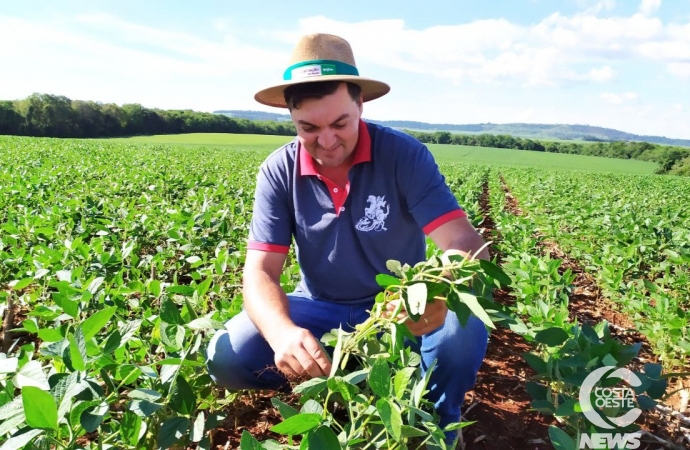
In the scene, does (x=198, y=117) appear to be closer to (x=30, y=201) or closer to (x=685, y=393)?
(x=30, y=201)

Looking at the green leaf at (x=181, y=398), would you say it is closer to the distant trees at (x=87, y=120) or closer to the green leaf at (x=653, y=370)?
the green leaf at (x=653, y=370)

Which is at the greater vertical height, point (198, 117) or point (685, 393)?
point (198, 117)

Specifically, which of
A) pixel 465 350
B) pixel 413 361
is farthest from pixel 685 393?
pixel 413 361

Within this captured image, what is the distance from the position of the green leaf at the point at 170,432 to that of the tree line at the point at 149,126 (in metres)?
49.2

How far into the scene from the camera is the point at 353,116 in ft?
6.25

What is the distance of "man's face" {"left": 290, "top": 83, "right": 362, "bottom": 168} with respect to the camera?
1.81 meters

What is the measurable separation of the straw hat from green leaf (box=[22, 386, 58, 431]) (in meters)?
1.26

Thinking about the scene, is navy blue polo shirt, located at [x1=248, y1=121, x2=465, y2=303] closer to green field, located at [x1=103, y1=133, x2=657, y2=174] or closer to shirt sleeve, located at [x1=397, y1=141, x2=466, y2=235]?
shirt sleeve, located at [x1=397, y1=141, x2=466, y2=235]

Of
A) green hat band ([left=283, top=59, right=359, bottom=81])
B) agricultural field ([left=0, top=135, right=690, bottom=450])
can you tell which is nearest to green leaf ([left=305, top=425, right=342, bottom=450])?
agricultural field ([left=0, top=135, right=690, bottom=450])

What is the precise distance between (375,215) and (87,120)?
181 ft

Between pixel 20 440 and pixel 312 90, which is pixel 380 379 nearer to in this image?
pixel 20 440

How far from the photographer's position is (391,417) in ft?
2.89

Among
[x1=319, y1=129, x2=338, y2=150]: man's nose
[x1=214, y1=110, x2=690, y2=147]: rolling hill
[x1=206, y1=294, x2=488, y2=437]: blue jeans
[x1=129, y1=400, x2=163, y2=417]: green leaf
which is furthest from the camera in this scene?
[x1=214, y1=110, x2=690, y2=147]: rolling hill

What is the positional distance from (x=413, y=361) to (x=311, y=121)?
986 mm
